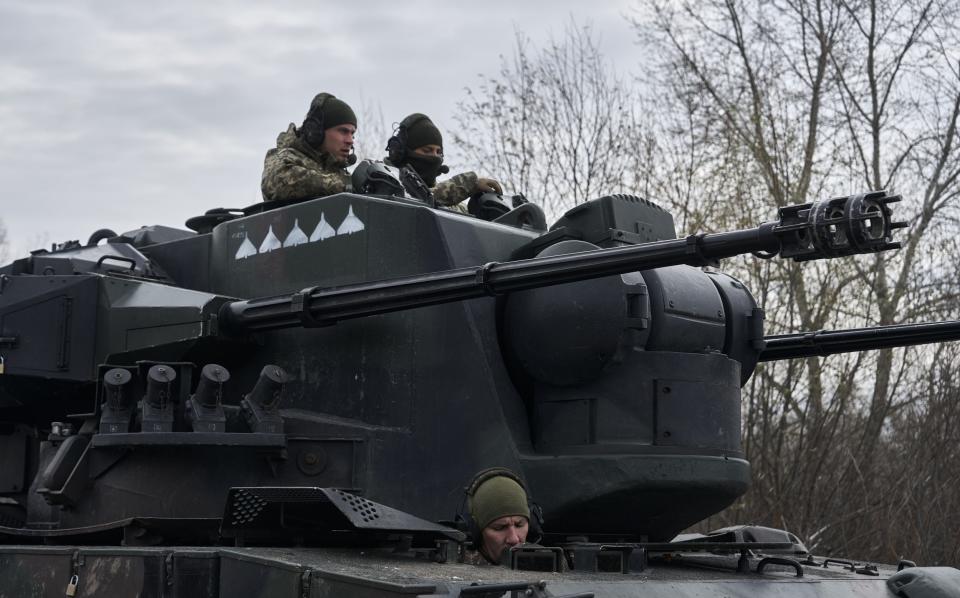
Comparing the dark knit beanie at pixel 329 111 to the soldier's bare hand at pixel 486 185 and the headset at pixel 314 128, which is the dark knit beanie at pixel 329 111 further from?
the soldier's bare hand at pixel 486 185

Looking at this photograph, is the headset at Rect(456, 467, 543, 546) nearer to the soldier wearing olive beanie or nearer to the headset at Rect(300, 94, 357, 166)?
the soldier wearing olive beanie

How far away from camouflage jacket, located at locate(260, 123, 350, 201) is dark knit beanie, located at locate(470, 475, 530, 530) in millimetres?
2566

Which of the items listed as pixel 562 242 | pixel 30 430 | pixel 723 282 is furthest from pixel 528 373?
pixel 30 430

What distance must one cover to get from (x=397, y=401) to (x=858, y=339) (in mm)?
3106

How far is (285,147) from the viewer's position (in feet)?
29.1

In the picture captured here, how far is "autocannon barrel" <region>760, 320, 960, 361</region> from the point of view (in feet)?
27.2

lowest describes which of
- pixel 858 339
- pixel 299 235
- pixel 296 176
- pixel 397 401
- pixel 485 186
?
pixel 397 401

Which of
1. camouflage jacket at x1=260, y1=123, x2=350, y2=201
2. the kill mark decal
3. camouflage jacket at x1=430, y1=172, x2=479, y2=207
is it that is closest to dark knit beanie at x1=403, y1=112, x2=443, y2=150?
camouflage jacket at x1=430, y1=172, x2=479, y2=207

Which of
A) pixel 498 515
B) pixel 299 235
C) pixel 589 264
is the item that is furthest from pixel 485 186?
pixel 498 515

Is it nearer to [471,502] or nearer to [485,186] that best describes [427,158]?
[485,186]

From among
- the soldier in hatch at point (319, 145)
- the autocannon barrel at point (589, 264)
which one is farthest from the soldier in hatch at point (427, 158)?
the autocannon barrel at point (589, 264)

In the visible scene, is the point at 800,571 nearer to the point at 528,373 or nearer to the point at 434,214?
the point at 528,373

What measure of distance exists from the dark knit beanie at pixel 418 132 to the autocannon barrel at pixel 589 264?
6.20 feet

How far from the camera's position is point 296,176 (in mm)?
8406
